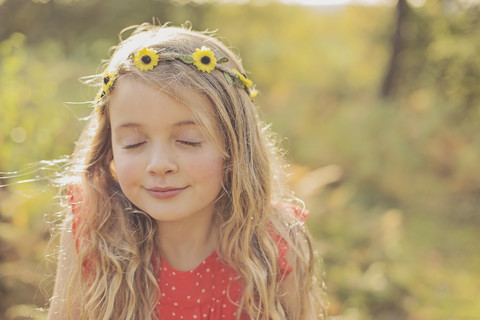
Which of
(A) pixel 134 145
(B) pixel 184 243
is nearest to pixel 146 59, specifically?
(A) pixel 134 145

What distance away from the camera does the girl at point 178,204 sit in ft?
5.69

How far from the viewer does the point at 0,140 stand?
131 inches

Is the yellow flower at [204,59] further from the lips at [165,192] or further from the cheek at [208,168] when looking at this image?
the lips at [165,192]

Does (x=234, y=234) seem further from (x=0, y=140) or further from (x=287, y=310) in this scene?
(x=0, y=140)

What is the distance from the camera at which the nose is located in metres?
1.69

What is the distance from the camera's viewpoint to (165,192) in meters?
1.76

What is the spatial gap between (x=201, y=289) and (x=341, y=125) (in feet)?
19.2

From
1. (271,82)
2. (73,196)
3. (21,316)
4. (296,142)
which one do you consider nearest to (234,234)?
(73,196)

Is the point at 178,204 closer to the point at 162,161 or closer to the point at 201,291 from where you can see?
the point at 162,161

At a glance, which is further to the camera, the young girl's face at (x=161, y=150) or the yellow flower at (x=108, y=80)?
the yellow flower at (x=108, y=80)

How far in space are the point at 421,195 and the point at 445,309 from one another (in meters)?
3.02

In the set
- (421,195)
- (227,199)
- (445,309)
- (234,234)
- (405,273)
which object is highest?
(421,195)

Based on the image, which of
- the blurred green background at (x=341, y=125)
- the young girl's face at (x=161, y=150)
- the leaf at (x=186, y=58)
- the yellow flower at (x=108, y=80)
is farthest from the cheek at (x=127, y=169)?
the blurred green background at (x=341, y=125)

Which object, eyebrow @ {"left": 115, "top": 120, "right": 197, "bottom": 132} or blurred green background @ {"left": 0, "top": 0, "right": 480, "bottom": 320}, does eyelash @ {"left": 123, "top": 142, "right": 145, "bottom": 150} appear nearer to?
eyebrow @ {"left": 115, "top": 120, "right": 197, "bottom": 132}
